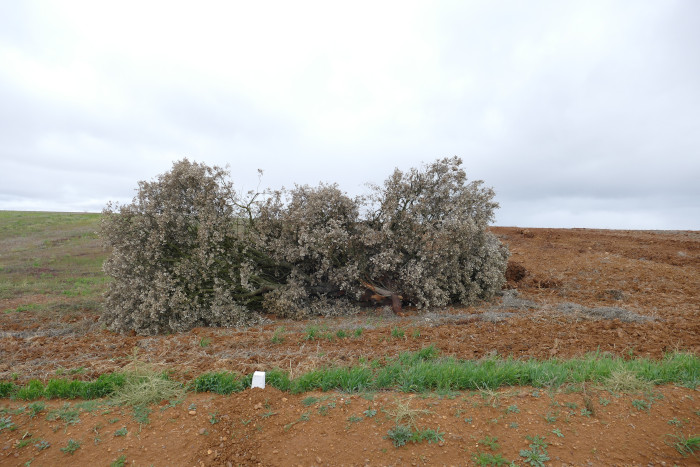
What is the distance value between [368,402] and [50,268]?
61.4ft

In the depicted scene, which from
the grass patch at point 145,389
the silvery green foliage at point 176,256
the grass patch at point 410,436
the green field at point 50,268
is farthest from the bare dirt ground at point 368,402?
the green field at point 50,268

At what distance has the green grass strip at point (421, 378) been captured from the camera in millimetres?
4555

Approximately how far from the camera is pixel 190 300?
28.2ft

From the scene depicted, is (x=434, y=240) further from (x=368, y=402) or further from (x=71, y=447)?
(x=71, y=447)

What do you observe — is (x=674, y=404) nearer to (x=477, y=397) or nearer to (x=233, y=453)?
(x=477, y=397)

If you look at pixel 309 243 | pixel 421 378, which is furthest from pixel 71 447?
pixel 309 243

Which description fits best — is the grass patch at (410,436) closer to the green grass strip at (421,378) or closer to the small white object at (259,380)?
the green grass strip at (421,378)

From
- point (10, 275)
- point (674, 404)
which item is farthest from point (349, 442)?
point (10, 275)

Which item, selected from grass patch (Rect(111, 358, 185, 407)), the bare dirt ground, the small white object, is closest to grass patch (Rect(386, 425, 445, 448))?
the bare dirt ground

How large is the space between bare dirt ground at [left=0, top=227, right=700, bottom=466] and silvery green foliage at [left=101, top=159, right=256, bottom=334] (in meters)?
0.79

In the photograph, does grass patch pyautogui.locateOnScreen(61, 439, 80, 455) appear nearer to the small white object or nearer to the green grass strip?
the green grass strip

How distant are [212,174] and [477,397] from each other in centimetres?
752

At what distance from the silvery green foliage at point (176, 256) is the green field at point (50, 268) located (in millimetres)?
1192

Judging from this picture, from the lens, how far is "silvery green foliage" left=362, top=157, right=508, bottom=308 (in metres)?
8.94
